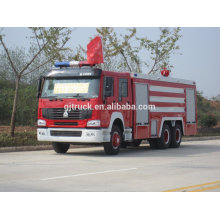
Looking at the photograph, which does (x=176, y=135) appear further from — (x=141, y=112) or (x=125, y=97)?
(x=125, y=97)

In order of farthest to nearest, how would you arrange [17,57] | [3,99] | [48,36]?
[17,57] → [3,99] → [48,36]

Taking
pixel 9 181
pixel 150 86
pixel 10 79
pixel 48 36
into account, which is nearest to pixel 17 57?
pixel 10 79

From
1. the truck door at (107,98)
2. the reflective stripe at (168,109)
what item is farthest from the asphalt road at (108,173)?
the reflective stripe at (168,109)

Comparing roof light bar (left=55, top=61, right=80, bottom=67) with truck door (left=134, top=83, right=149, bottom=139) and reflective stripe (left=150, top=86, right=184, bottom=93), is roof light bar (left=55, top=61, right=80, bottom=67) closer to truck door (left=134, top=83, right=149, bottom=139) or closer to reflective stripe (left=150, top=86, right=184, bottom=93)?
truck door (left=134, top=83, right=149, bottom=139)

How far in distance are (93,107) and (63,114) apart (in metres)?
1.15

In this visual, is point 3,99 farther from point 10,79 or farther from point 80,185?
point 80,185

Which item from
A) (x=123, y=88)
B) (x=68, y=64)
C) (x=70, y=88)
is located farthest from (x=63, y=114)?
(x=123, y=88)

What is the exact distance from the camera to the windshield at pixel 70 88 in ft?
55.9

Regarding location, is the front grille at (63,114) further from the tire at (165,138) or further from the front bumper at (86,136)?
the tire at (165,138)

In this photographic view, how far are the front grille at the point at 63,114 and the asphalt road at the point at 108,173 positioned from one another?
4.44ft

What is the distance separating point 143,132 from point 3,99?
12069 mm

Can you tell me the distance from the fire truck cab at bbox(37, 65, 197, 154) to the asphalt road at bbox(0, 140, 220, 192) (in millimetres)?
862

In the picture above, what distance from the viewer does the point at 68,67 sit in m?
18.2

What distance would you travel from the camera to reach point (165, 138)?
21.5m
